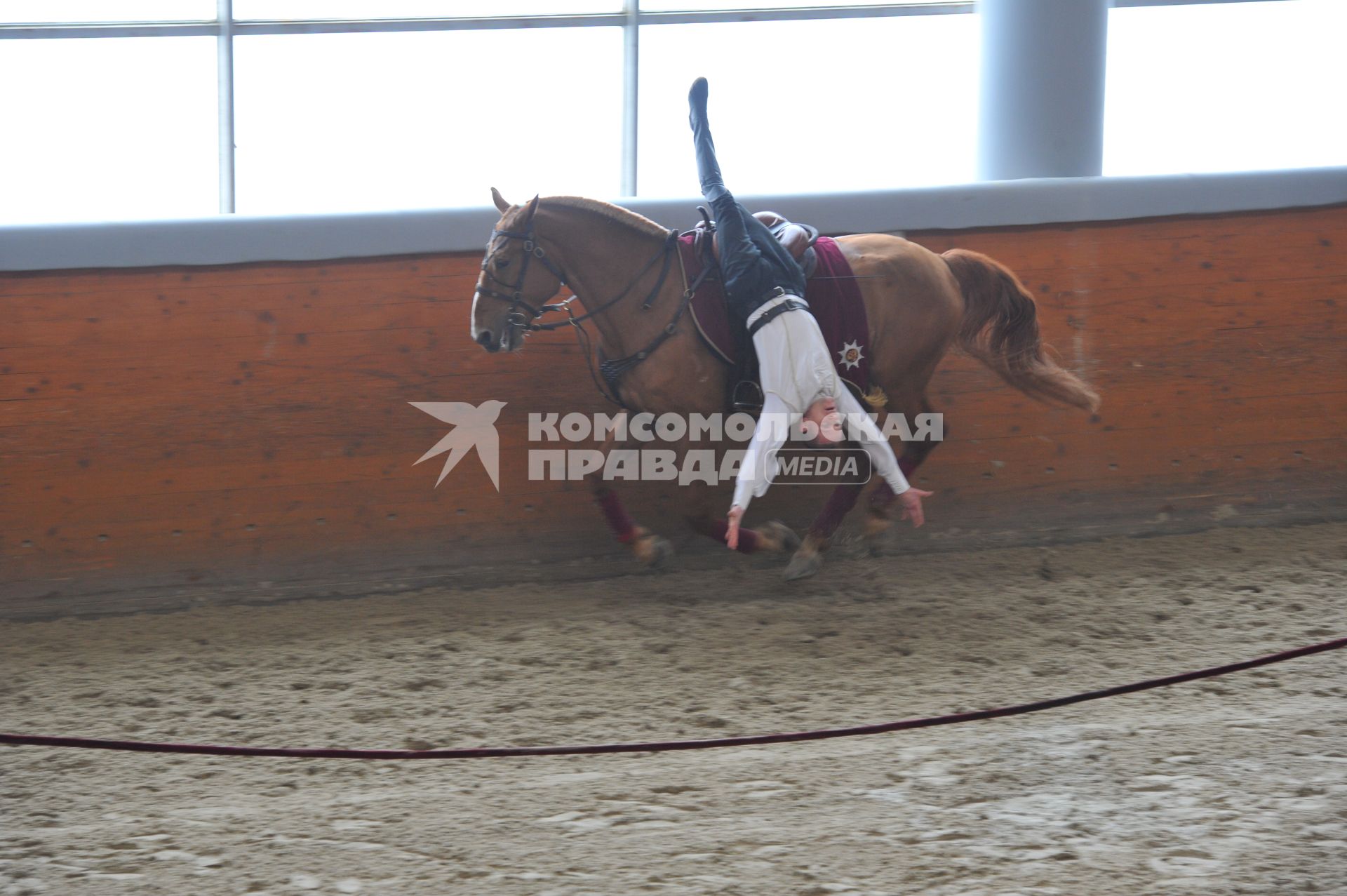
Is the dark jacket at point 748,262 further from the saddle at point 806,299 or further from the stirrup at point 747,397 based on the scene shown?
the stirrup at point 747,397

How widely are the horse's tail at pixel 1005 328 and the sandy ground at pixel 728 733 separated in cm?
83

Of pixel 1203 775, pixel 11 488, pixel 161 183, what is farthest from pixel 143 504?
pixel 1203 775

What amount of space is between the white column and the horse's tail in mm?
873

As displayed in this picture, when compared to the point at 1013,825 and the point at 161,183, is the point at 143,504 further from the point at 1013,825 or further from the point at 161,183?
the point at 1013,825

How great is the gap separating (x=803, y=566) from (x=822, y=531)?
0.53 ft

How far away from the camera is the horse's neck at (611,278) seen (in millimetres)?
4664

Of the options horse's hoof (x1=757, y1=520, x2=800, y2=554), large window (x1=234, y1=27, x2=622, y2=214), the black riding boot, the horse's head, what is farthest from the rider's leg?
horse's hoof (x1=757, y1=520, x2=800, y2=554)

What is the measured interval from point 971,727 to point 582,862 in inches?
55.6

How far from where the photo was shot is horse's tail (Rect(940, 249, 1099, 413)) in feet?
16.5

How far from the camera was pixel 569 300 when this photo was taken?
4805mm

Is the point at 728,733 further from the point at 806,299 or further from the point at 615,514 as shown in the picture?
the point at 806,299

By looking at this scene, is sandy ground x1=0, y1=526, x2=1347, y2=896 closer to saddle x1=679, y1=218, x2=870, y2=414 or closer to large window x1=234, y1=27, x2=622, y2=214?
saddle x1=679, y1=218, x2=870, y2=414

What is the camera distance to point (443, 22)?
535cm

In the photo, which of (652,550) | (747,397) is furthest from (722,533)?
(747,397)
